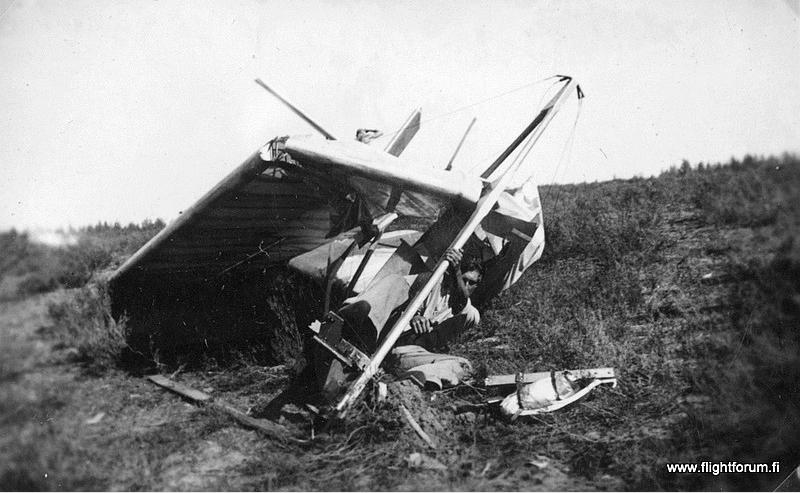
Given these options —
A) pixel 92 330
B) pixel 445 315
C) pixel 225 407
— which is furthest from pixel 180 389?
pixel 445 315

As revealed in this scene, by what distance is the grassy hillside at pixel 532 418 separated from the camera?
319 cm

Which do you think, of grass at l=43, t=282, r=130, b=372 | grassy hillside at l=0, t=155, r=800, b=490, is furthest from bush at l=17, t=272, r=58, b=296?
grass at l=43, t=282, r=130, b=372

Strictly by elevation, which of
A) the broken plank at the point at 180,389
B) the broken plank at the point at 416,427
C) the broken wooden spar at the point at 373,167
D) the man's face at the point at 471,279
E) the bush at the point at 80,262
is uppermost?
the broken wooden spar at the point at 373,167

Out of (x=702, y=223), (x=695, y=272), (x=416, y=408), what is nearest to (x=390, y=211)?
(x=416, y=408)

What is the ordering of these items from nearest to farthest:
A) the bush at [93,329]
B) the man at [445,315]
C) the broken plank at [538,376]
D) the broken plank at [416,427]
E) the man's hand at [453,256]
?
the broken plank at [416,427] → the broken plank at [538,376] → the man's hand at [453,256] → the bush at [93,329] → the man at [445,315]

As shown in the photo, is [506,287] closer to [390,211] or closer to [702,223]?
[390,211]

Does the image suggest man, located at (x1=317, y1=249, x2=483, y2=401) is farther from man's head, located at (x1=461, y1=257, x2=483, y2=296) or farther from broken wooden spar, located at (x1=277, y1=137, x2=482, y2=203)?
broken wooden spar, located at (x1=277, y1=137, x2=482, y2=203)

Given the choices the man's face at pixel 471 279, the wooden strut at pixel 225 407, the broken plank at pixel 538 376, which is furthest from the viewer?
the man's face at pixel 471 279

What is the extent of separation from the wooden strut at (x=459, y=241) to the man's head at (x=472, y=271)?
1176 mm

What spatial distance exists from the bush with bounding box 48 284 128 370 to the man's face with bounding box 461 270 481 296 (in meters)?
4.51

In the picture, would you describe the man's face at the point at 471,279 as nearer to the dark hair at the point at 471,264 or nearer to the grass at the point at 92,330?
the dark hair at the point at 471,264

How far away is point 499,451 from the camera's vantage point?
3.62 m

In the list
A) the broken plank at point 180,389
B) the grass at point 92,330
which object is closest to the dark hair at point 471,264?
the broken plank at point 180,389

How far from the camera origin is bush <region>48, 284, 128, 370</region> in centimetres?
508
